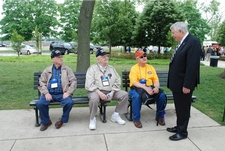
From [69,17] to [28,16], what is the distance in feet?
23.9

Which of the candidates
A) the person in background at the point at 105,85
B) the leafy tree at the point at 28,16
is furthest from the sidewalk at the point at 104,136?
the leafy tree at the point at 28,16

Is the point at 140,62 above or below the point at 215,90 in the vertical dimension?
above

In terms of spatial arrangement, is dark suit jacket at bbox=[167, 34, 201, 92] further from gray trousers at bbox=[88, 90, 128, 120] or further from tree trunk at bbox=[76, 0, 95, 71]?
tree trunk at bbox=[76, 0, 95, 71]

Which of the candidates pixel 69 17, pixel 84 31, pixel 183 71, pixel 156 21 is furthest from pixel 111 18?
pixel 69 17

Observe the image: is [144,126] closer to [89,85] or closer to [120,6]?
[89,85]

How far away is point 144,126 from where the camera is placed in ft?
13.6

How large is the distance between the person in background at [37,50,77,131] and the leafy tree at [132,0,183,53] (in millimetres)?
20168

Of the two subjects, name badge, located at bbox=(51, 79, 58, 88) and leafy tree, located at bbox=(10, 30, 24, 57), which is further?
leafy tree, located at bbox=(10, 30, 24, 57)

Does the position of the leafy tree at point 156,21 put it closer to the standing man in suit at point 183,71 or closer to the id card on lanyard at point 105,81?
the id card on lanyard at point 105,81

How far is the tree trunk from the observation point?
238 inches

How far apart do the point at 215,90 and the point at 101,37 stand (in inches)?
663

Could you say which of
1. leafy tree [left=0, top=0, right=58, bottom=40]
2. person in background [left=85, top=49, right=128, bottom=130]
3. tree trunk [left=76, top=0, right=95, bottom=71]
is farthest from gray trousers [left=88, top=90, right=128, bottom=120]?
leafy tree [left=0, top=0, right=58, bottom=40]

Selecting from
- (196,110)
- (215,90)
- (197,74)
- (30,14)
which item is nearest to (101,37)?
(215,90)

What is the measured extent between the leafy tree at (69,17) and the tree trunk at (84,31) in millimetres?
35968
